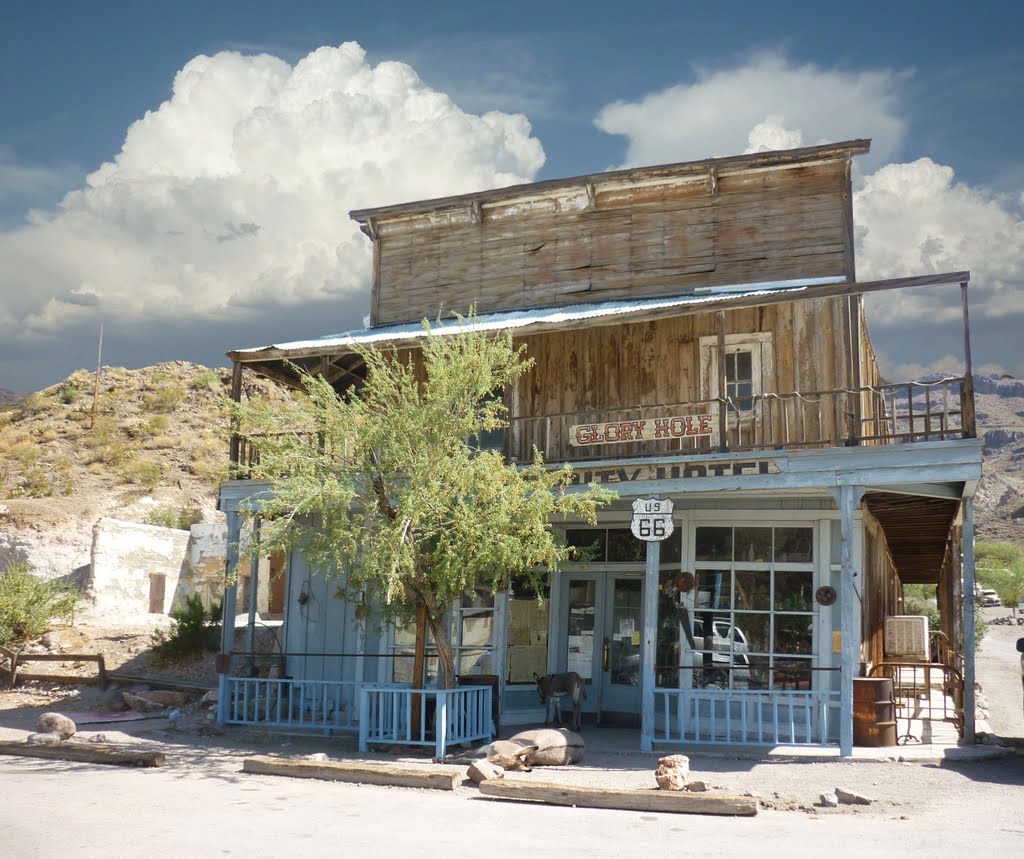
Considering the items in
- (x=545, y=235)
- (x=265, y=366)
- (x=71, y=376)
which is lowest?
(x=265, y=366)

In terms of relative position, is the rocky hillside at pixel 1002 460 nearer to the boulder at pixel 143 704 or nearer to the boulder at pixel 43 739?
the boulder at pixel 143 704

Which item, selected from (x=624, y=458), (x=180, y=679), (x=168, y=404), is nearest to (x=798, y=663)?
(x=624, y=458)

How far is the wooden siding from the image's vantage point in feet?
49.4

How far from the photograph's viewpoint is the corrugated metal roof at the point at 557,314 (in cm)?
1327

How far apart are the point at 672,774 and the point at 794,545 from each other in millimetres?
4981

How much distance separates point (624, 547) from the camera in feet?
49.4

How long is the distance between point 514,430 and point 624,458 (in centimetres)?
287

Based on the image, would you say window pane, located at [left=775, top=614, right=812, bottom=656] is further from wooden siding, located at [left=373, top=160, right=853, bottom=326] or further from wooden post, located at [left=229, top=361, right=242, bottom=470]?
wooden post, located at [left=229, top=361, right=242, bottom=470]

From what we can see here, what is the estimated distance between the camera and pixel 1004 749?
1155 centimetres

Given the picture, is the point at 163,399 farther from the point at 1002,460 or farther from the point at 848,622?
the point at 1002,460

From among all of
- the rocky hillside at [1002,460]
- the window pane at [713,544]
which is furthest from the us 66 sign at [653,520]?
the rocky hillside at [1002,460]

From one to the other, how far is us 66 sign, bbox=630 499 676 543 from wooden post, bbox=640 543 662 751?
0.20 meters

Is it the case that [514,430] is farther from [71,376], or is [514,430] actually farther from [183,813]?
[71,376]

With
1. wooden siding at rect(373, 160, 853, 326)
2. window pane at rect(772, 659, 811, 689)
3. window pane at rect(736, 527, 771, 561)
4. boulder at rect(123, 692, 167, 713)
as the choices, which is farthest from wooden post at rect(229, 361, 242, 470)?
window pane at rect(772, 659, 811, 689)
